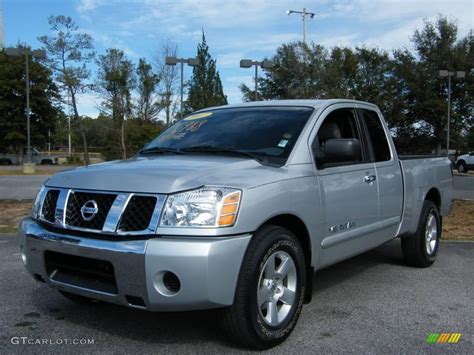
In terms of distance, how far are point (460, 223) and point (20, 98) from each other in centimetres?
4977

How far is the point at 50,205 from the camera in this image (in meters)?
3.67

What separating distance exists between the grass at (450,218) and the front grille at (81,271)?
514 cm

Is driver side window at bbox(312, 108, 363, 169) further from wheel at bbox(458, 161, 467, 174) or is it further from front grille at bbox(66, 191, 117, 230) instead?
wheel at bbox(458, 161, 467, 174)

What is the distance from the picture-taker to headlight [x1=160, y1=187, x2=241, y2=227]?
3107 mm

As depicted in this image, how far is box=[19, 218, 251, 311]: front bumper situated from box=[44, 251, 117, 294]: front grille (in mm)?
35

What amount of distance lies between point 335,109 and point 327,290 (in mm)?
1769

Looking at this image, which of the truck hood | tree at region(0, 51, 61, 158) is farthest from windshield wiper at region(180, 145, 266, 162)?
tree at region(0, 51, 61, 158)

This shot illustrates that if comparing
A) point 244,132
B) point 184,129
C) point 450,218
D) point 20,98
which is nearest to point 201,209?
point 244,132

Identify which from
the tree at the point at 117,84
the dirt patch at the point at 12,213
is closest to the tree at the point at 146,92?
the tree at the point at 117,84

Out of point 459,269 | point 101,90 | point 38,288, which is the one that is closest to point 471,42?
point 101,90

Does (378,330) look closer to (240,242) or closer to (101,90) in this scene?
(240,242)

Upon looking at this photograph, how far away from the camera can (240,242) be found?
3164mm

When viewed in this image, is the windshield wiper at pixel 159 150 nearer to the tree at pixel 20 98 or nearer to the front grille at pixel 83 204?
the front grille at pixel 83 204

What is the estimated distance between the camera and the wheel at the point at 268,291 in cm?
322
